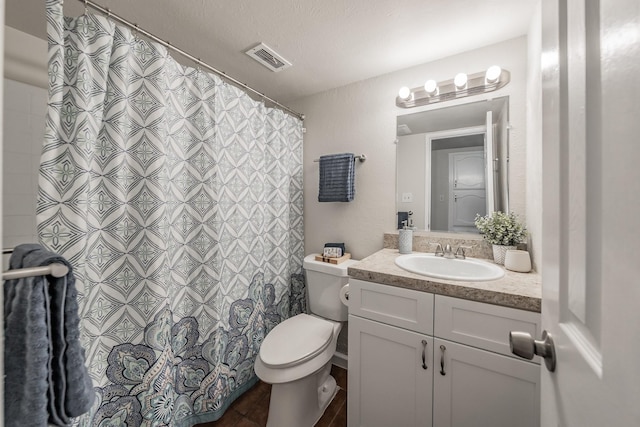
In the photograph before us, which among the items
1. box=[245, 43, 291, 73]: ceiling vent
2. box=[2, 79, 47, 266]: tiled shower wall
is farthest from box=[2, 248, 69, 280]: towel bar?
box=[245, 43, 291, 73]: ceiling vent

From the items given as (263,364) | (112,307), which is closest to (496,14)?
(263,364)

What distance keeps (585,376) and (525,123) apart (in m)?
1.43

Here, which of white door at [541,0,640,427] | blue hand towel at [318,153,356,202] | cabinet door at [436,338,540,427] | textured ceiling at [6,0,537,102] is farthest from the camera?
blue hand towel at [318,153,356,202]

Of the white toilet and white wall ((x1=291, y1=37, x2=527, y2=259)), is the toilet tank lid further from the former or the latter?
white wall ((x1=291, y1=37, x2=527, y2=259))

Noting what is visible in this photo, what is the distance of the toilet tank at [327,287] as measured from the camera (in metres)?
1.61

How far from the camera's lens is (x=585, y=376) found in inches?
13.2

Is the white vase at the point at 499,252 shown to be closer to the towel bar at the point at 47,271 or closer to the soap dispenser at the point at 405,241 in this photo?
the soap dispenser at the point at 405,241

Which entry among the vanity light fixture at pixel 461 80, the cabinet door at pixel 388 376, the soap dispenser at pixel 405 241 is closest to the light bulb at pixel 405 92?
the vanity light fixture at pixel 461 80

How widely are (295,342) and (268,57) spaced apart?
1726mm

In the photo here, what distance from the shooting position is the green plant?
4.09ft

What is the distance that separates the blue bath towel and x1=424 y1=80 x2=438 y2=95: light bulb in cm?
184

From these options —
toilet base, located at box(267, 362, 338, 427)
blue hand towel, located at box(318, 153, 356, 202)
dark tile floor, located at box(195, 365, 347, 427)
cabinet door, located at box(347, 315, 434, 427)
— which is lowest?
dark tile floor, located at box(195, 365, 347, 427)

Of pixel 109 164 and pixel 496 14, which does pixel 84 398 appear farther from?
pixel 496 14

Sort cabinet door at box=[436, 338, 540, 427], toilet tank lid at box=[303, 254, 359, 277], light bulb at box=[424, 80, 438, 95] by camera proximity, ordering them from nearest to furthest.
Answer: cabinet door at box=[436, 338, 540, 427], light bulb at box=[424, 80, 438, 95], toilet tank lid at box=[303, 254, 359, 277]
